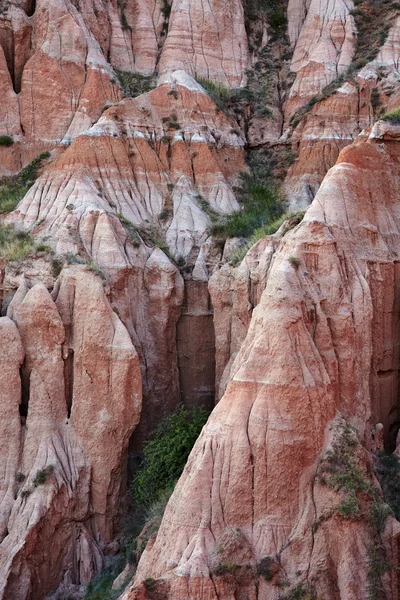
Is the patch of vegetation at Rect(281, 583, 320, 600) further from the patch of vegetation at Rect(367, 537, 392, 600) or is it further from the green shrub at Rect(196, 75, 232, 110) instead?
the green shrub at Rect(196, 75, 232, 110)

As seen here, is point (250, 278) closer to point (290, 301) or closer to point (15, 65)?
point (290, 301)

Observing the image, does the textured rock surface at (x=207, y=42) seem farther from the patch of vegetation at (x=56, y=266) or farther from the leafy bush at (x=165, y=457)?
the leafy bush at (x=165, y=457)

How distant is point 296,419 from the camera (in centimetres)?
1953

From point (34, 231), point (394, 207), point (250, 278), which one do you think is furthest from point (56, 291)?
point (394, 207)

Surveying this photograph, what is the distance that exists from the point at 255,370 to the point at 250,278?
4.84m

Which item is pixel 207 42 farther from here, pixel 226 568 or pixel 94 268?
pixel 226 568

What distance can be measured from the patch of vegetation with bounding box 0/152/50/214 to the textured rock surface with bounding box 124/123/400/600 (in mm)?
11466

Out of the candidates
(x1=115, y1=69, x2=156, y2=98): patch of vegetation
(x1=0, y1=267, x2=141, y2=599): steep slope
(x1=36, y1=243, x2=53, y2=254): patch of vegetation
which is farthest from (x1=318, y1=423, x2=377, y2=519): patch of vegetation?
(x1=115, y1=69, x2=156, y2=98): patch of vegetation

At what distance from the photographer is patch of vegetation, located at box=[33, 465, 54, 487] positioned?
23000mm

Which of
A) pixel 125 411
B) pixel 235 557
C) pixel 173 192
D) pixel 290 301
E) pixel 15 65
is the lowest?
pixel 235 557

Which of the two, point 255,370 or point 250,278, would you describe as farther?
point 250,278

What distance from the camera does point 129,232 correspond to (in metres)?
27.7

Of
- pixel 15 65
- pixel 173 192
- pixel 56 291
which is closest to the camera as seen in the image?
pixel 56 291

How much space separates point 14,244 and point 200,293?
6.10 meters
